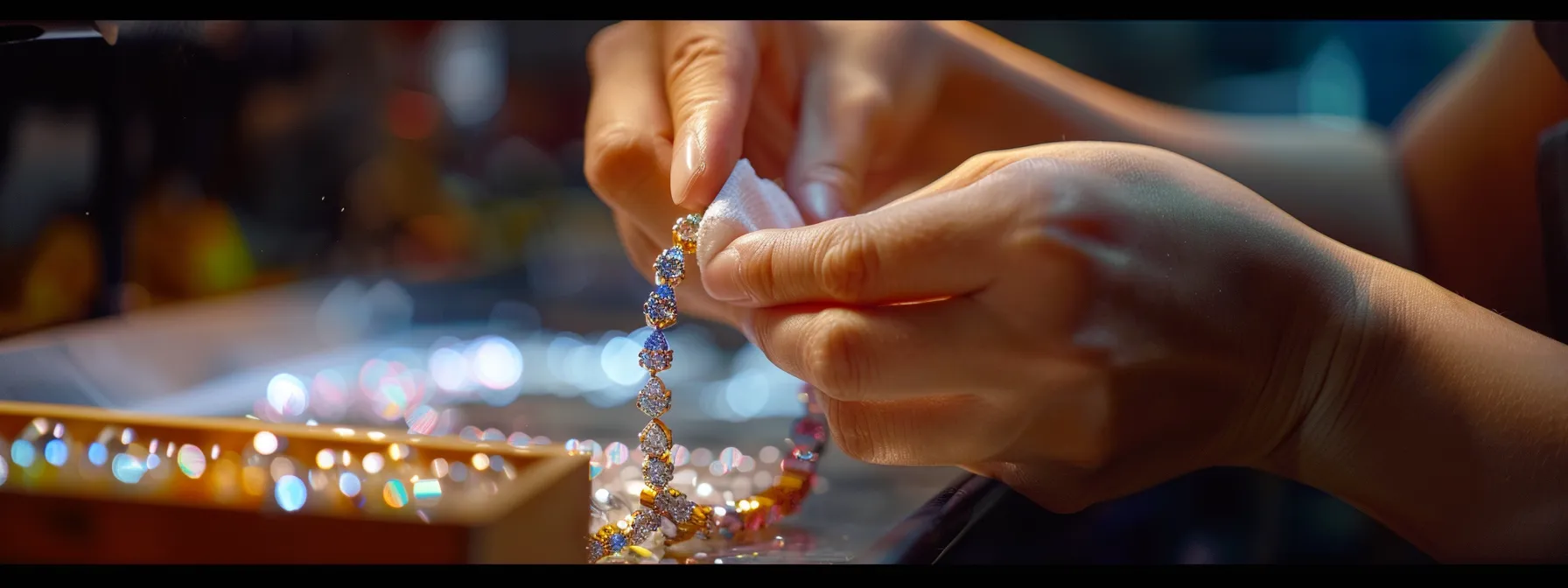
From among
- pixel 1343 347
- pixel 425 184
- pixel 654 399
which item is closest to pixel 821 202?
pixel 654 399

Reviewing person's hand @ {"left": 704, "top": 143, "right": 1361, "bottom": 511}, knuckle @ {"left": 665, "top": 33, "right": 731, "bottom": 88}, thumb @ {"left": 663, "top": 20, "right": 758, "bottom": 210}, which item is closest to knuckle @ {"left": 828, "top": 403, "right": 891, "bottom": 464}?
person's hand @ {"left": 704, "top": 143, "right": 1361, "bottom": 511}

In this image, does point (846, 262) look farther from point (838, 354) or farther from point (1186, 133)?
point (1186, 133)

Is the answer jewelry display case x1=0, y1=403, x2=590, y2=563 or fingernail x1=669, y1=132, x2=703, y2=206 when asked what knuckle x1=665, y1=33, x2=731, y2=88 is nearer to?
→ fingernail x1=669, y1=132, x2=703, y2=206

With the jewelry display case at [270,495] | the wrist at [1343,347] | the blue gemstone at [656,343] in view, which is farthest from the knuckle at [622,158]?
the wrist at [1343,347]

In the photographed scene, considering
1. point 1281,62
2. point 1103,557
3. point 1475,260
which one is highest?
point 1281,62

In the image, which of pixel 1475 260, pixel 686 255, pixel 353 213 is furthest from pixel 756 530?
pixel 353 213

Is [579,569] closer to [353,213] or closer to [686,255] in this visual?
[686,255]
